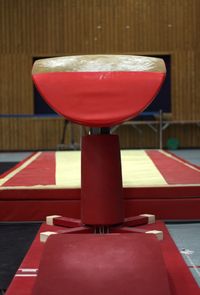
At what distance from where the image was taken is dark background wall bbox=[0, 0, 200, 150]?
12461mm

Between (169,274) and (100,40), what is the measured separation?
10.9m

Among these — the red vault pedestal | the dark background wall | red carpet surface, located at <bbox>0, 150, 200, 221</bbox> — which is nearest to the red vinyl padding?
the red vault pedestal

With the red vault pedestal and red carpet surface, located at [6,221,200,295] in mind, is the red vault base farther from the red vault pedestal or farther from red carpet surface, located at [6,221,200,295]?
the red vault pedestal

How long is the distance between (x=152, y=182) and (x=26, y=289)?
1676 mm

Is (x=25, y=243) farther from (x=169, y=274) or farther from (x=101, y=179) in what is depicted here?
(x=169, y=274)

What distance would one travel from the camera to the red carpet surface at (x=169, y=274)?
2.01 meters

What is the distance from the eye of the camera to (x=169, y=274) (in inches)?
85.7

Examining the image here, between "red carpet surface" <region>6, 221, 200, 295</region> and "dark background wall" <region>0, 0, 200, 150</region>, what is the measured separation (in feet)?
33.2

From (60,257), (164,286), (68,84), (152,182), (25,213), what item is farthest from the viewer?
(152,182)

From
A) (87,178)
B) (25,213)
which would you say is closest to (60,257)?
(87,178)

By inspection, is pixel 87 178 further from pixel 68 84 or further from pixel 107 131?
pixel 68 84

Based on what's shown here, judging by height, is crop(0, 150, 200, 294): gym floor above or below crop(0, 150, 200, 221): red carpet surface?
below

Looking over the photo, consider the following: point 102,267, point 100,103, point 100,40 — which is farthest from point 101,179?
point 100,40

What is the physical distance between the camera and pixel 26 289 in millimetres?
2033
